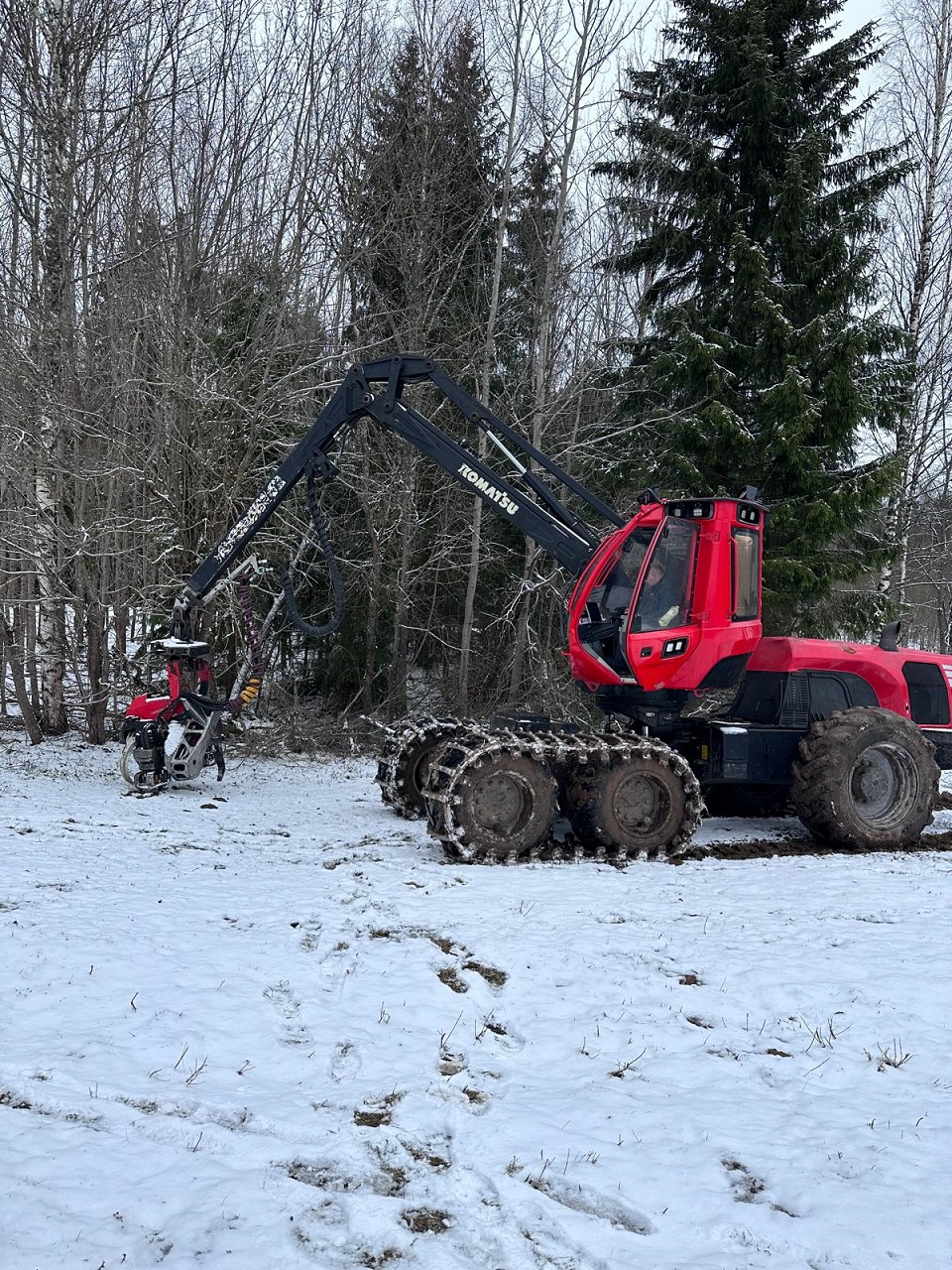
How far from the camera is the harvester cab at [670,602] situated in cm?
835

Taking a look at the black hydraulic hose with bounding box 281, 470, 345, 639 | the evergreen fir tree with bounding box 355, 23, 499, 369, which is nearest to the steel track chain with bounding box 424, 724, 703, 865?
the black hydraulic hose with bounding box 281, 470, 345, 639

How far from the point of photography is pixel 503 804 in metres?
7.71

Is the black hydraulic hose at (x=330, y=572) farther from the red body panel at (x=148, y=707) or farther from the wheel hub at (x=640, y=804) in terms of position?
the wheel hub at (x=640, y=804)

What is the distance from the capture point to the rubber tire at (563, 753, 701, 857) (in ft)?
25.8

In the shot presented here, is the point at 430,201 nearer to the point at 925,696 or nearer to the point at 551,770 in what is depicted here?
the point at 925,696

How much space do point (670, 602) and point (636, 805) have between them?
179 centimetres

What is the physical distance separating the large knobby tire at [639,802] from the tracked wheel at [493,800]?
1.10 feet

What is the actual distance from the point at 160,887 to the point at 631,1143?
4036 millimetres

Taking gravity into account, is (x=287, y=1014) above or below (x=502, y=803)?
below

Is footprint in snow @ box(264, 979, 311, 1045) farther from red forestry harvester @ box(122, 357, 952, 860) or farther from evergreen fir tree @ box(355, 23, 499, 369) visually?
evergreen fir tree @ box(355, 23, 499, 369)

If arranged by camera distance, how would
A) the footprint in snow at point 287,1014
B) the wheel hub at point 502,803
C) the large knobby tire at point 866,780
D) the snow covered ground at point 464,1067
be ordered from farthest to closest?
the large knobby tire at point 866,780, the wheel hub at point 502,803, the footprint in snow at point 287,1014, the snow covered ground at point 464,1067

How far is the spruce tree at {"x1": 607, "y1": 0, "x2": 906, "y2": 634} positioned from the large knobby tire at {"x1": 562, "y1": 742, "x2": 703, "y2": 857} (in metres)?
7.43

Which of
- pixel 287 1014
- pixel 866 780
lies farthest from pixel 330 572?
pixel 866 780

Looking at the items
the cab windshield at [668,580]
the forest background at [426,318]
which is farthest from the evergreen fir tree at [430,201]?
the cab windshield at [668,580]
